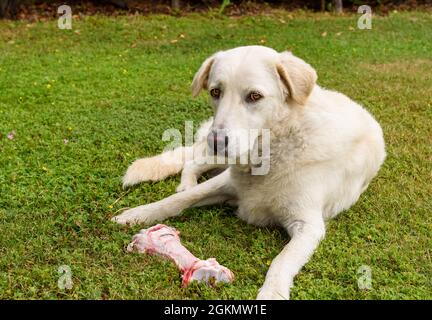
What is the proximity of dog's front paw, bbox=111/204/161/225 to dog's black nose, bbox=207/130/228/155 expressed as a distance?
35.1 inches

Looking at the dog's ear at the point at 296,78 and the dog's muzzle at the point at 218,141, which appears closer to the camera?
the dog's muzzle at the point at 218,141

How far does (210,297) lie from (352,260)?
0.95 metres

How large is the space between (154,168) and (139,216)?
72 centimetres

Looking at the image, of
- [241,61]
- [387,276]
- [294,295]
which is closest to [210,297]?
[294,295]

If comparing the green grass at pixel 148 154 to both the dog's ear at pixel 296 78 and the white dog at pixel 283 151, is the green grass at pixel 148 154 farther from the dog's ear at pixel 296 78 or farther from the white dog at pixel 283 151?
the dog's ear at pixel 296 78

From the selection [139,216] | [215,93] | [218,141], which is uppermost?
[215,93]

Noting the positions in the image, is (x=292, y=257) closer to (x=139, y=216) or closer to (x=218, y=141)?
(x=218, y=141)

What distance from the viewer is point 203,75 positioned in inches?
161

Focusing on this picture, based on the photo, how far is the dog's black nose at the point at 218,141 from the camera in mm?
3542

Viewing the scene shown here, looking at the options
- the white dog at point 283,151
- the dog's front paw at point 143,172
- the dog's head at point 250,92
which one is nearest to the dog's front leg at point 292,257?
the white dog at point 283,151

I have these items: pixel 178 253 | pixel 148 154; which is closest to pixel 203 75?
pixel 178 253

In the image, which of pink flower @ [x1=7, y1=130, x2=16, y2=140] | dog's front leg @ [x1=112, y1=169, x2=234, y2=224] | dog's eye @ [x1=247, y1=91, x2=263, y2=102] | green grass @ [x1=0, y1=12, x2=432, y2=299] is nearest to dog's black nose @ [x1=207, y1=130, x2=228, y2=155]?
dog's eye @ [x1=247, y1=91, x2=263, y2=102]
